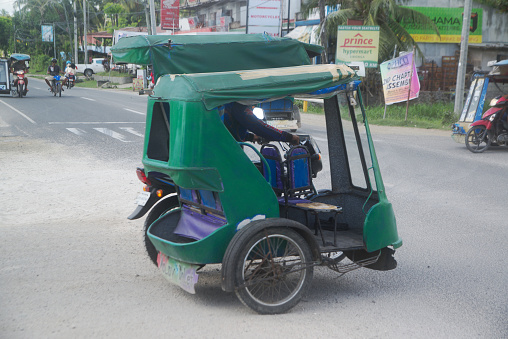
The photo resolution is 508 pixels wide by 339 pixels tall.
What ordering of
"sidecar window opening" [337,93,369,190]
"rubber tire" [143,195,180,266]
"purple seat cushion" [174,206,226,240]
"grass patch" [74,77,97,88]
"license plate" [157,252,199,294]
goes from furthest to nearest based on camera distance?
"grass patch" [74,77,97,88], "rubber tire" [143,195,180,266], "sidecar window opening" [337,93,369,190], "purple seat cushion" [174,206,226,240], "license plate" [157,252,199,294]

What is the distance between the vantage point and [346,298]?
4.62 m

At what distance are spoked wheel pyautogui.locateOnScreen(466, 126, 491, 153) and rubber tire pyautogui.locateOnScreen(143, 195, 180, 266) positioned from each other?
999cm

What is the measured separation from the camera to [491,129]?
13547mm

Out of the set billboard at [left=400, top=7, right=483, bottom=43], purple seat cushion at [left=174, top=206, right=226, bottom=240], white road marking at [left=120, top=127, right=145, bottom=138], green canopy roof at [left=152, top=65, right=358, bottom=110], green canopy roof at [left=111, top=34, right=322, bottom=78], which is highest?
billboard at [left=400, top=7, right=483, bottom=43]

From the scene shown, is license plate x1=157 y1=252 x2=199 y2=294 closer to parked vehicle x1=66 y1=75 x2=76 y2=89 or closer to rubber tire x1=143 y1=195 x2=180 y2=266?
rubber tire x1=143 y1=195 x2=180 y2=266

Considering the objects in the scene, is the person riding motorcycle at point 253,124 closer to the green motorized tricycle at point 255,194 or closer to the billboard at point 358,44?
the green motorized tricycle at point 255,194

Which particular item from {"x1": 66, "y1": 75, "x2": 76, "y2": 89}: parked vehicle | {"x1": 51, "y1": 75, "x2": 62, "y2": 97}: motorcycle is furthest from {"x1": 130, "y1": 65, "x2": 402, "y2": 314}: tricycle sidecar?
{"x1": 66, "y1": 75, "x2": 76, "y2": 89}: parked vehicle

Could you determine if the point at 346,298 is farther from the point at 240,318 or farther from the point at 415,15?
the point at 415,15

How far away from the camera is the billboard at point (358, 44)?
21.6 metres

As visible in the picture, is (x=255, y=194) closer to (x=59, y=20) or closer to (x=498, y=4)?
(x=498, y=4)

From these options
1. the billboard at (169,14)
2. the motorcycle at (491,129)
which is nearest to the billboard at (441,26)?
the billboard at (169,14)

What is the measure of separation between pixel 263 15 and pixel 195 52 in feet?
91.4

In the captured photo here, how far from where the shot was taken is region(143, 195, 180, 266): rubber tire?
16.9ft

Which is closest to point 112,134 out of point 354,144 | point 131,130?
point 131,130
